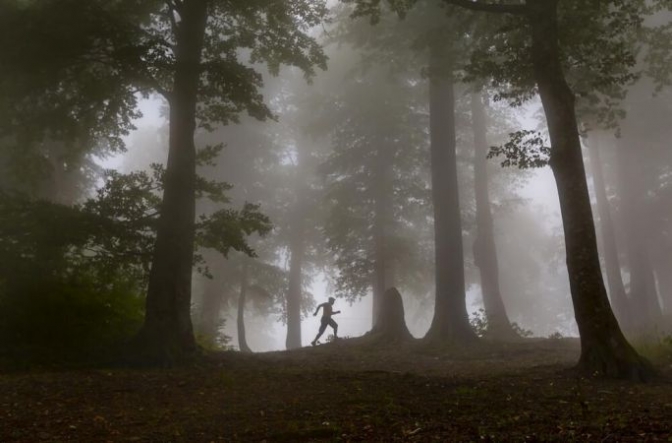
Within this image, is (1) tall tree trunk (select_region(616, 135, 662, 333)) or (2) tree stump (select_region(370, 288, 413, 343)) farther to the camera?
(1) tall tree trunk (select_region(616, 135, 662, 333))

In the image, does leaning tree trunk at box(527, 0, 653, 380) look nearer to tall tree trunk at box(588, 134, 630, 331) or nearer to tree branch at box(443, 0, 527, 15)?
tree branch at box(443, 0, 527, 15)

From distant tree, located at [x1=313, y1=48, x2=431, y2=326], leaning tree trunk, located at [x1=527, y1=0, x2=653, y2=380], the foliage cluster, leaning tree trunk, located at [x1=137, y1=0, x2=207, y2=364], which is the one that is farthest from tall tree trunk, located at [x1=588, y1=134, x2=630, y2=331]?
the foliage cluster

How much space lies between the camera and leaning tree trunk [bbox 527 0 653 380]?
7.45 metres

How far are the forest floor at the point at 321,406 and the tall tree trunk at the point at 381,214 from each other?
12.3 meters

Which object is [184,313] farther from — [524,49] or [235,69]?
[524,49]

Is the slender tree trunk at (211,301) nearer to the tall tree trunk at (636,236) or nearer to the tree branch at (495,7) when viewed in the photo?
the tree branch at (495,7)

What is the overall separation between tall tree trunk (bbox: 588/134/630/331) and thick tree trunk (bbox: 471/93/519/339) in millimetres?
4566

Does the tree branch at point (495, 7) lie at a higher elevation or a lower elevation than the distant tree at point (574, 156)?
higher

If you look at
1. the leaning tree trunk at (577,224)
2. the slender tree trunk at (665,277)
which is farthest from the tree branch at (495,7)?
the slender tree trunk at (665,277)

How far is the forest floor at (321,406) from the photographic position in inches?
187

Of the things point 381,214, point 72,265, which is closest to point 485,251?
point 381,214

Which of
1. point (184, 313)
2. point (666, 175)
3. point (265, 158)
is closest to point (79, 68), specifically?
point (184, 313)

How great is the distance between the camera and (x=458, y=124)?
82.5ft

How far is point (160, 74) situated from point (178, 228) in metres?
3.40
